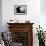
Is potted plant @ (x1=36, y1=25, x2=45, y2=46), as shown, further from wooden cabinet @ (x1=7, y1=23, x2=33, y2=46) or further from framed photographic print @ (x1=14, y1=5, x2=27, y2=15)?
framed photographic print @ (x1=14, y1=5, x2=27, y2=15)

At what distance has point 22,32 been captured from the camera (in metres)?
5.73

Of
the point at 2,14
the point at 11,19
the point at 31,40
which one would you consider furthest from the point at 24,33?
the point at 2,14

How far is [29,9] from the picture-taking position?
589 cm

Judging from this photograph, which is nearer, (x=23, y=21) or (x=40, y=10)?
(x=23, y=21)

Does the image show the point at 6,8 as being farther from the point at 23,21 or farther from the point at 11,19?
the point at 23,21

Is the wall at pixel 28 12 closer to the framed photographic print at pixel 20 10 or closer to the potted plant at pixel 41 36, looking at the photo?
the framed photographic print at pixel 20 10

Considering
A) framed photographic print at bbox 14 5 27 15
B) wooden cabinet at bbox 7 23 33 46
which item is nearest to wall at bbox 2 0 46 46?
framed photographic print at bbox 14 5 27 15

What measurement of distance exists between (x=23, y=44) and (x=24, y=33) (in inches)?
16.9

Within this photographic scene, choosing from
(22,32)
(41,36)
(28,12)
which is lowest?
(41,36)

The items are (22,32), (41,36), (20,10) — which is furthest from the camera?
(20,10)

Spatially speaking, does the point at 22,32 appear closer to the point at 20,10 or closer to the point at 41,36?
the point at 41,36

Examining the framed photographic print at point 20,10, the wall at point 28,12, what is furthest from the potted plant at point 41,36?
the framed photographic print at point 20,10

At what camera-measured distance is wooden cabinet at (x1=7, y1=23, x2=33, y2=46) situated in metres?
5.66

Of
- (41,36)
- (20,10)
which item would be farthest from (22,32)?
(20,10)
